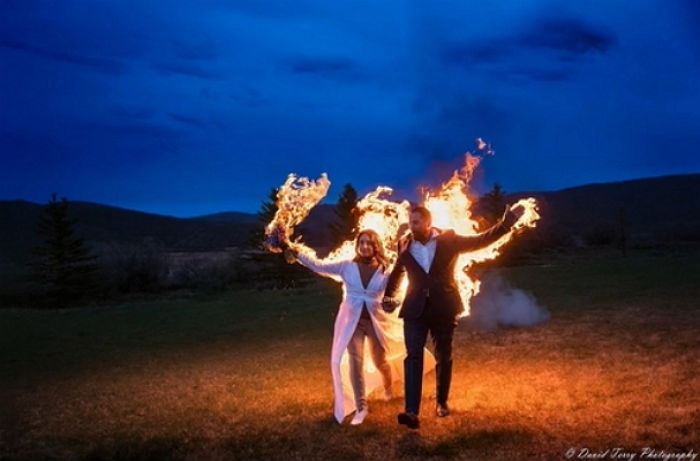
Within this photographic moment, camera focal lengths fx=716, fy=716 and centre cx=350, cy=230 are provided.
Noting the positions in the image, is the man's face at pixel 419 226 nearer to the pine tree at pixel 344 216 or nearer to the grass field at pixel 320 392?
the grass field at pixel 320 392

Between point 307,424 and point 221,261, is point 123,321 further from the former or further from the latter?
point 221,261

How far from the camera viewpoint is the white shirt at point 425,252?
823 centimetres

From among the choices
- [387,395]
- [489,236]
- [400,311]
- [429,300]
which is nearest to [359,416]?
[387,395]

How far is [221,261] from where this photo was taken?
54188 mm

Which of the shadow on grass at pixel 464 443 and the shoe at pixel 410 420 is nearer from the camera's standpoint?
the shadow on grass at pixel 464 443

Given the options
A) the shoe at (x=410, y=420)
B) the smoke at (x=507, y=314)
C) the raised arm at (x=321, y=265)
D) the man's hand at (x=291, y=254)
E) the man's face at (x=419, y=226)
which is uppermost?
the man's face at (x=419, y=226)

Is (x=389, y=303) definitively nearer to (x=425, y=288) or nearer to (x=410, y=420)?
(x=425, y=288)

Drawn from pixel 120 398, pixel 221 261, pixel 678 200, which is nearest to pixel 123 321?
pixel 120 398

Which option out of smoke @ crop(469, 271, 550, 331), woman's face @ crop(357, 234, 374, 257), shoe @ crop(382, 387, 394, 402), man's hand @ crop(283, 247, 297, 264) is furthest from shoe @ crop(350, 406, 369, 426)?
smoke @ crop(469, 271, 550, 331)

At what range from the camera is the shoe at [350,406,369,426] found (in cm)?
A: 850

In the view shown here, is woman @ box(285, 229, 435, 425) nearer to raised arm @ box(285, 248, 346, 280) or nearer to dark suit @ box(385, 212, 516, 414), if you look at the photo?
raised arm @ box(285, 248, 346, 280)

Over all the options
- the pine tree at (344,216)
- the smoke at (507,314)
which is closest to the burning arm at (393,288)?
the smoke at (507,314)

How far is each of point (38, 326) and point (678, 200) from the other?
112410 mm

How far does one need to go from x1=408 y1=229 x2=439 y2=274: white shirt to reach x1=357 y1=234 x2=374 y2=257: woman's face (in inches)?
32.2
